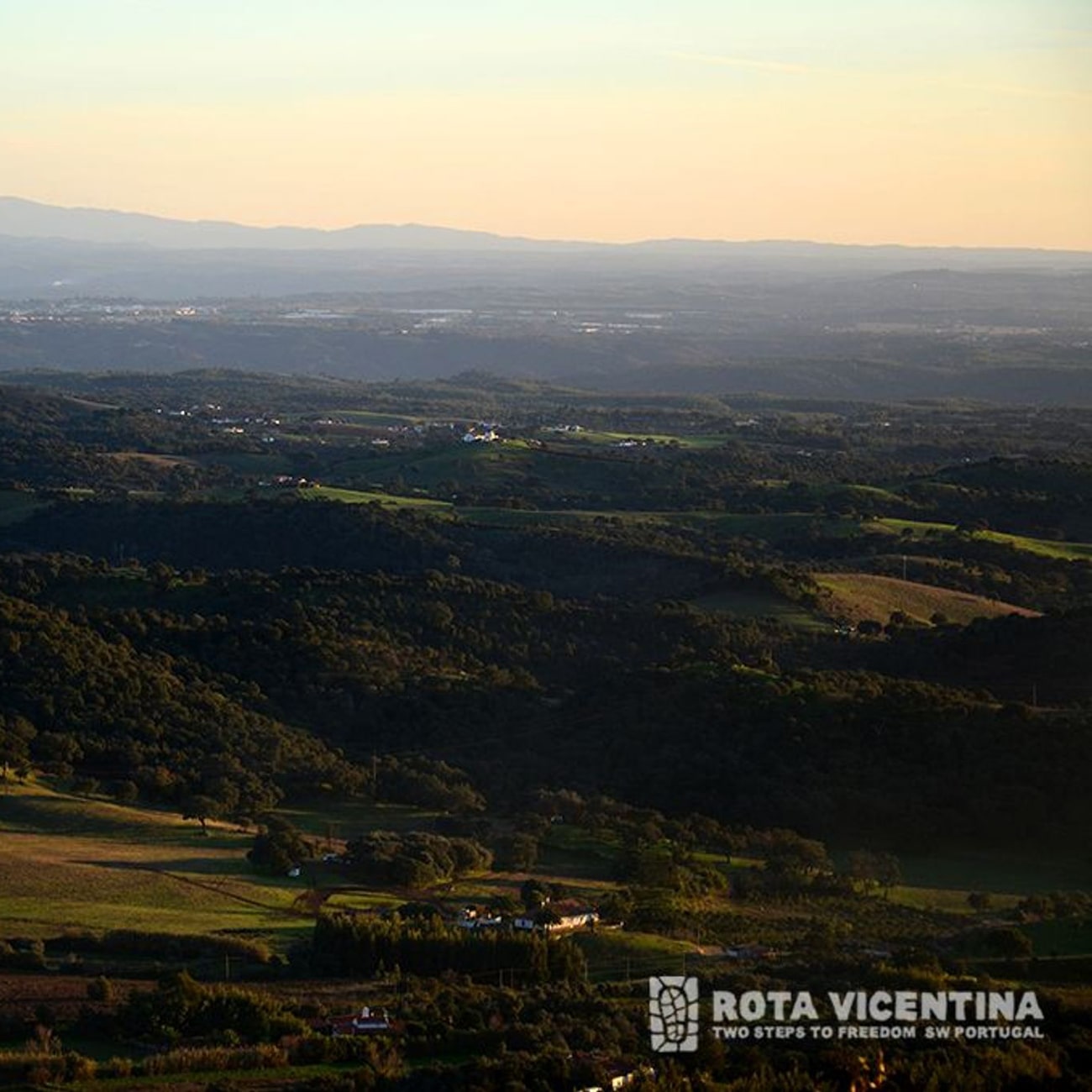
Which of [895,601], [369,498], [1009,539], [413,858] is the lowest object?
[413,858]

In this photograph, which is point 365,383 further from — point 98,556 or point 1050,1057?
point 1050,1057

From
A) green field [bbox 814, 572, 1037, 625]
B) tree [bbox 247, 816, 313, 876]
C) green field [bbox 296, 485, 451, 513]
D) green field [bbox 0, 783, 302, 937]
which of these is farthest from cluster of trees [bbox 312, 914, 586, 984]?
green field [bbox 296, 485, 451, 513]

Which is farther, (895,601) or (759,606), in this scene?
(895,601)

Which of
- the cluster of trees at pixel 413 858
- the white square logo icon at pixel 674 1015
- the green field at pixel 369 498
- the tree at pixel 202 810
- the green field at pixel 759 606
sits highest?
the white square logo icon at pixel 674 1015

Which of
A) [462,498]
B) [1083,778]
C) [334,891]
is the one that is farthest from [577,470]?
[334,891]

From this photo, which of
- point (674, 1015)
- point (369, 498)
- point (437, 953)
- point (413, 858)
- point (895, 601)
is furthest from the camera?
point (369, 498)

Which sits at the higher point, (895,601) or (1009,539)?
(1009,539)

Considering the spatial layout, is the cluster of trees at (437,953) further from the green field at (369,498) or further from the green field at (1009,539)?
the green field at (369,498)

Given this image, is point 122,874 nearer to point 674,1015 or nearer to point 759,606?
point 674,1015

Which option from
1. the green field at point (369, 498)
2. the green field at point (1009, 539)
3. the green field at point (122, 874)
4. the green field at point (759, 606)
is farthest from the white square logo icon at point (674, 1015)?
the green field at point (369, 498)

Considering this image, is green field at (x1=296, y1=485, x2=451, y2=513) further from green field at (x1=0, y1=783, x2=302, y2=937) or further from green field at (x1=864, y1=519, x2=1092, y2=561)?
green field at (x1=0, y1=783, x2=302, y2=937)

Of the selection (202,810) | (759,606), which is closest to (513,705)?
(202,810)
